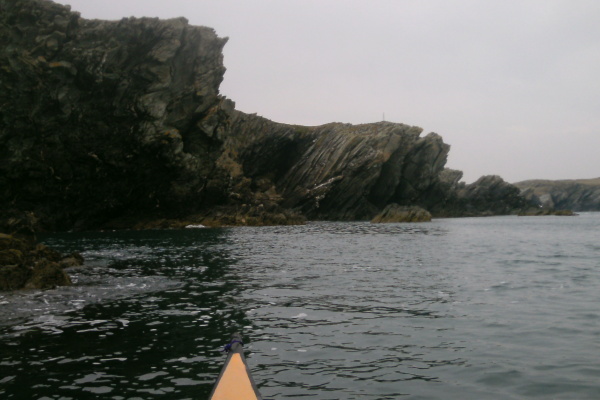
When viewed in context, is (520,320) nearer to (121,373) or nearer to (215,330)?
(215,330)

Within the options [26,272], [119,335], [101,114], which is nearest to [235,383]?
[119,335]

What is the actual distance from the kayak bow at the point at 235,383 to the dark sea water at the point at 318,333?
1.63 m

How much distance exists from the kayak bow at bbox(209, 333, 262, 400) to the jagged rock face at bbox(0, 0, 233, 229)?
70.6 m

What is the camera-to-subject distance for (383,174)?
389 feet

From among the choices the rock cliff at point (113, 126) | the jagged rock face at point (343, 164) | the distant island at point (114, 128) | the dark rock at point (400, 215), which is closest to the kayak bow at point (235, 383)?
the rock cliff at point (113, 126)

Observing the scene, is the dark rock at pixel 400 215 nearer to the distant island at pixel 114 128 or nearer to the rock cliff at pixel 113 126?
the distant island at pixel 114 128

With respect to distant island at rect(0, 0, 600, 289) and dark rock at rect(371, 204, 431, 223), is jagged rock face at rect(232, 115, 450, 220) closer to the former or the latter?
dark rock at rect(371, 204, 431, 223)

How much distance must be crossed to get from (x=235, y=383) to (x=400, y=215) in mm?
91635

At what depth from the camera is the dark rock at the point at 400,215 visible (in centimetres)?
9550

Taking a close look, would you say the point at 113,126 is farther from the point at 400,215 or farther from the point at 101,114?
the point at 400,215

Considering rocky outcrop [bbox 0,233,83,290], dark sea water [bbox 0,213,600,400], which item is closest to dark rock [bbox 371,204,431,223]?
dark sea water [bbox 0,213,600,400]

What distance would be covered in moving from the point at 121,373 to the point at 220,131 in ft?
247

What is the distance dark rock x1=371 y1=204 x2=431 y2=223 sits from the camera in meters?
95.5

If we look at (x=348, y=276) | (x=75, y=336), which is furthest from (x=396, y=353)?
(x=348, y=276)
